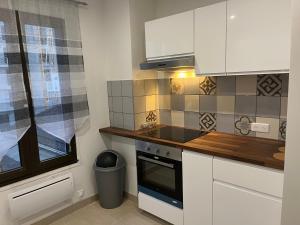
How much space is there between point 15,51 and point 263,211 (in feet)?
7.35

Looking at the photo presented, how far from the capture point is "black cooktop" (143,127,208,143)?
206cm

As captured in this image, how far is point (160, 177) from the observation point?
7.07 ft

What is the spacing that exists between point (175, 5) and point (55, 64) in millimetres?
1376

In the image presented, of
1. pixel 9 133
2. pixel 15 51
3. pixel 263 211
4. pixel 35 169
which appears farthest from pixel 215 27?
pixel 35 169

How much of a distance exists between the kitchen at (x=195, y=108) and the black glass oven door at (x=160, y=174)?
0.01 meters

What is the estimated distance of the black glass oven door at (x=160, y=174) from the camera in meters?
1.98

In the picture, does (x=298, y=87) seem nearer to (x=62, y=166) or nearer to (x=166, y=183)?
(x=166, y=183)

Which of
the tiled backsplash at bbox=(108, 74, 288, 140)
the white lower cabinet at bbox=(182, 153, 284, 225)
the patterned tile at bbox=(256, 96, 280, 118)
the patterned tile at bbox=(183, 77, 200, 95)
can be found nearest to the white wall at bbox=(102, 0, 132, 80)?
the tiled backsplash at bbox=(108, 74, 288, 140)

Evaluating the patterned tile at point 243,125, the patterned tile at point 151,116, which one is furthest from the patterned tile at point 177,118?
the patterned tile at point 243,125

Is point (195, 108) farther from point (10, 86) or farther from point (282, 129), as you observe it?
point (10, 86)

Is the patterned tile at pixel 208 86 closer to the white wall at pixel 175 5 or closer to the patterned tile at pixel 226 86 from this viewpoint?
the patterned tile at pixel 226 86

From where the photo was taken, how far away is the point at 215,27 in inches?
69.1

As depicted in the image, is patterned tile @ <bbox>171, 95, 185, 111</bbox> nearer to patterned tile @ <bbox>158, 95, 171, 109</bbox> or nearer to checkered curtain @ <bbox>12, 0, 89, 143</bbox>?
patterned tile @ <bbox>158, 95, 171, 109</bbox>

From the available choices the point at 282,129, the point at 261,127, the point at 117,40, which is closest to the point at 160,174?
the point at 261,127
